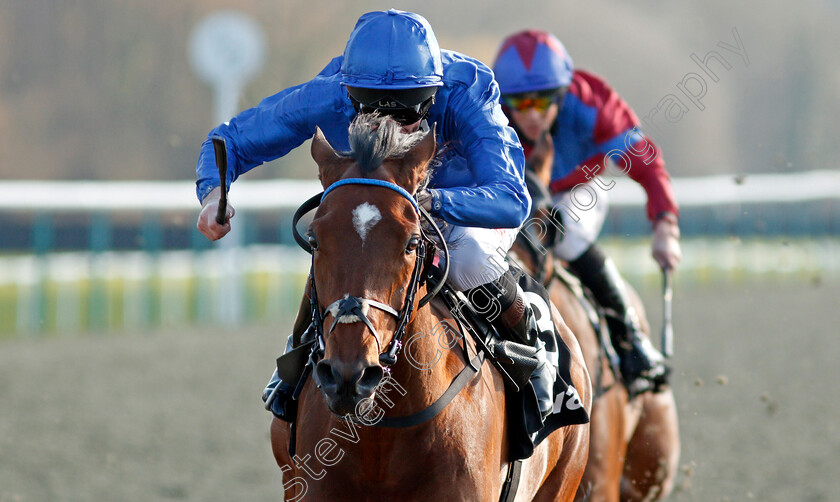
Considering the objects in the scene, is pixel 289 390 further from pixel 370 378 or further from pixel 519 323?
pixel 370 378

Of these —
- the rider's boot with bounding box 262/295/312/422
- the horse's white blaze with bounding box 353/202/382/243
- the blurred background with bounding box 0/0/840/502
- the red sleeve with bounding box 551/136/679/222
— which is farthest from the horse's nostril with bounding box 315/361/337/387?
the red sleeve with bounding box 551/136/679/222

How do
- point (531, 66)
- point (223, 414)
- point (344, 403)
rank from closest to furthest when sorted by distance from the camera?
point (344, 403) < point (531, 66) < point (223, 414)

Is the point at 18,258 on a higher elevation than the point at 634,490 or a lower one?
lower

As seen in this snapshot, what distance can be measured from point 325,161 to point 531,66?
214 centimetres

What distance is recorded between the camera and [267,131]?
263 cm

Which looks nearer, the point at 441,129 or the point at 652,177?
the point at 441,129

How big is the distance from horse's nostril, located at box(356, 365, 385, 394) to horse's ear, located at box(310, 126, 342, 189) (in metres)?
0.46

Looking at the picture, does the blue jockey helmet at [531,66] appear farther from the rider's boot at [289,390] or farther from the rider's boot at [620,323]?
the rider's boot at [289,390]

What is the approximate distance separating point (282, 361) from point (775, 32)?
2844 cm

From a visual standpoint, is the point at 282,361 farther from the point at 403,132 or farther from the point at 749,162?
the point at 749,162

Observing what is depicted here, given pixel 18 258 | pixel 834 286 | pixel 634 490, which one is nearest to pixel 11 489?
pixel 634 490

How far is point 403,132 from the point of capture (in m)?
2.37

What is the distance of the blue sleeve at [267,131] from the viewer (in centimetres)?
261

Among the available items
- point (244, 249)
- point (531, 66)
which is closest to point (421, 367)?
point (531, 66)
